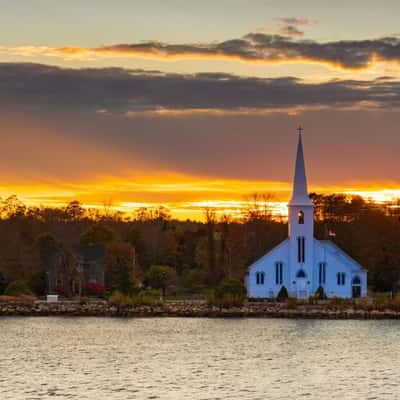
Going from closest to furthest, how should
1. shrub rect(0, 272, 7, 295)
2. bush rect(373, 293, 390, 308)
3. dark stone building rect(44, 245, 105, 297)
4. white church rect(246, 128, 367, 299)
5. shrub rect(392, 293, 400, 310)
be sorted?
1. shrub rect(392, 293, 400, 310)
2. bush rect(373, 293, 390, 308)
3. dark stone building rect(44, 245, 105, 297)
4. shrub rect(0, 272, 7, 295)
5. white church rect(246, 128, 367, 299)

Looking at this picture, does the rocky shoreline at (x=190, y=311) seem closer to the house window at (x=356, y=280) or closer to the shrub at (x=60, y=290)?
the shrub at (x=60, y=290)

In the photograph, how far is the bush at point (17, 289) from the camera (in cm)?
8369

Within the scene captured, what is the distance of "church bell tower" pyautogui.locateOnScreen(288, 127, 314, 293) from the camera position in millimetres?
87312

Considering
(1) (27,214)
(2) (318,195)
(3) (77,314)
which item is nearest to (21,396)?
(3) (77,314)

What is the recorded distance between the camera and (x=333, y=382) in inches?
1713

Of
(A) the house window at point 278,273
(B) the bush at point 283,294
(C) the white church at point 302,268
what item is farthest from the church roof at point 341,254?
(B) the bush at point 283,294

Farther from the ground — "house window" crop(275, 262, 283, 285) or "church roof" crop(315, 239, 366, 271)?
"church roof" crop(315, 239, 366, 271)

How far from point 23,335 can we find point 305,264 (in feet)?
96.7

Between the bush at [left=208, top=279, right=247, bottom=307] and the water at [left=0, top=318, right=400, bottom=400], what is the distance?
4080mm

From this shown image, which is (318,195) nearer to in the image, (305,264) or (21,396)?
(305,264)

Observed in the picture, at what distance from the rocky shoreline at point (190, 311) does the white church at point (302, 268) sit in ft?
23.1

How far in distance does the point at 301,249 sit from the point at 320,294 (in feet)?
12.5

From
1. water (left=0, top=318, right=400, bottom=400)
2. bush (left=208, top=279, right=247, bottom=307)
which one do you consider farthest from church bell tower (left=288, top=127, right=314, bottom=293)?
water (left=0, top=318, right=400, bottom=400)

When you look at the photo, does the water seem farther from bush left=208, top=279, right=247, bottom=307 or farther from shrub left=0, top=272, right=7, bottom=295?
shrub left=0, top=272, right=7, bottom=295
